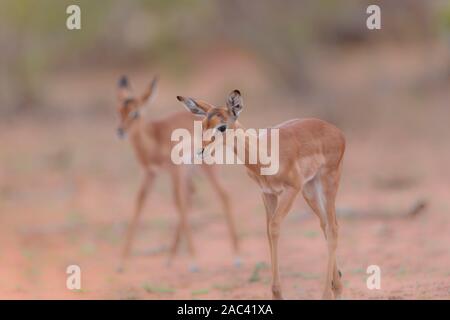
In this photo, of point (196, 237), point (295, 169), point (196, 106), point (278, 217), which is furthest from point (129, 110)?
point (278, 217)

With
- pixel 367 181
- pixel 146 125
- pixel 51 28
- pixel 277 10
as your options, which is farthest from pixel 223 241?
pixel 51 28

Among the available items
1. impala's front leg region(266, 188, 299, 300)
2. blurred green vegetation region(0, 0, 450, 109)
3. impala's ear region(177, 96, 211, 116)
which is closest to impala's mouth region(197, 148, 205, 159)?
impala's ear region(177, 96, 211, 116)

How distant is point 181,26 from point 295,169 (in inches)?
570

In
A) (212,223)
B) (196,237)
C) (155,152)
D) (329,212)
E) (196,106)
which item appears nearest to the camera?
(196,106)

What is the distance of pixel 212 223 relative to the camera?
41.5 ft

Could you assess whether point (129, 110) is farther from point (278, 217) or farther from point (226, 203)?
point (278, 217)

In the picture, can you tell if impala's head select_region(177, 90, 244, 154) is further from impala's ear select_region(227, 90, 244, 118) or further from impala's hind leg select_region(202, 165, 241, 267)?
impala's hind leg select_region(202, 165, 241, 267)

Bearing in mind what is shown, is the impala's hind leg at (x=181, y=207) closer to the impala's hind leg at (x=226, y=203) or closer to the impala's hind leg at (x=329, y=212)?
the impala's hind leg at (x=226, y=203)

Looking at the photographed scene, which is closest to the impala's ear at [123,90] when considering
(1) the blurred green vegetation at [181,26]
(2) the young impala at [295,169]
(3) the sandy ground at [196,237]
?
(3) the sandy ground at [196,237]

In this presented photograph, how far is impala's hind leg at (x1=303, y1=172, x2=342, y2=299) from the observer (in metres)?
7.27

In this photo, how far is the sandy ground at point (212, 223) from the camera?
→ 8.91 meters

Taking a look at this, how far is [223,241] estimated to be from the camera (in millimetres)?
11570

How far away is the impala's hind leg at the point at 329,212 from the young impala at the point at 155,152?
338 centimetres

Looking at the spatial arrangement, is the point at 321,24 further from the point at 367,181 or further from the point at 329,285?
the point at 329,285
